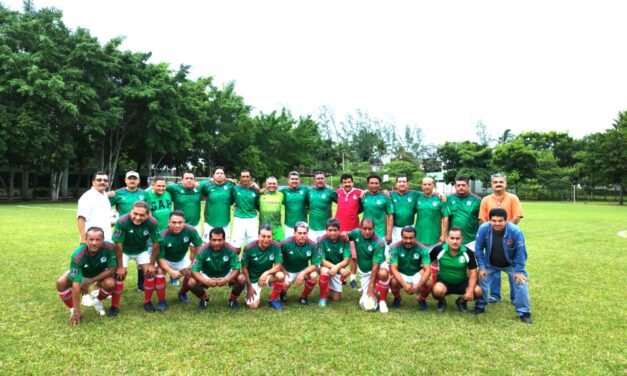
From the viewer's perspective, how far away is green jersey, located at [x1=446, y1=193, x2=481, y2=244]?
629cm

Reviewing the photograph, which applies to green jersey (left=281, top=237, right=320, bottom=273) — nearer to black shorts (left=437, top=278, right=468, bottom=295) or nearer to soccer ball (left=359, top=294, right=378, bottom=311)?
soccer ball (left=359, top=294, right=378, bottom=311)

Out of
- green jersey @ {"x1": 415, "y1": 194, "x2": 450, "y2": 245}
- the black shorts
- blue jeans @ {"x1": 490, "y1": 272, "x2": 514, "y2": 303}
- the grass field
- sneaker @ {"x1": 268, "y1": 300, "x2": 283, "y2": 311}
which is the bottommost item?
the grass field

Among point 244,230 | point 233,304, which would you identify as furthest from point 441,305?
point 244,230

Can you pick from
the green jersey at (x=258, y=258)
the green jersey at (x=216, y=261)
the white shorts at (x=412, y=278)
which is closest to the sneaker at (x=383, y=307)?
the white shorts at (x=412, y=278)

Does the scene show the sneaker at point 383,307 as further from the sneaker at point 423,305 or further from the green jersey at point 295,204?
the green jersey at point 295,204

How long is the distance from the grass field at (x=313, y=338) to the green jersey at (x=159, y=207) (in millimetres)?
1041

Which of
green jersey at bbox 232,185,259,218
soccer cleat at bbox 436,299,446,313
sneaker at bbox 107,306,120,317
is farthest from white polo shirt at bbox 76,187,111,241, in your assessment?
soccer cleat at bbox 436,299,446,313

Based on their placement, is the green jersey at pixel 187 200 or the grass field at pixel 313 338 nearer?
the grass field at pixel 313 338

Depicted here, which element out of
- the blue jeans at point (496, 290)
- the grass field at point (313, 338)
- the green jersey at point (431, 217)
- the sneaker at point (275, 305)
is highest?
the green jersey at point (431, 217)

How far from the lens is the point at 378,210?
6.74 meters

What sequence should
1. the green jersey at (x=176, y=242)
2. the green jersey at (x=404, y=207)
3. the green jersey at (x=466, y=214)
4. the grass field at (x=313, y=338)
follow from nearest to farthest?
1. the grass field at (x=313, y=338)
2. the green jersey at (x=176, y=242)
3. the green jersey at (x=466, y=214)
4. the green jersey at (x=404, y=207)

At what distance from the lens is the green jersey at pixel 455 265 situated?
5523 millimetres

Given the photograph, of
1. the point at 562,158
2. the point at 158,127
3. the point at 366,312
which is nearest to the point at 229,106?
the point at 158,127

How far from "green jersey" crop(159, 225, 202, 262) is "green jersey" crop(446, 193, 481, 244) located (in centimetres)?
377
